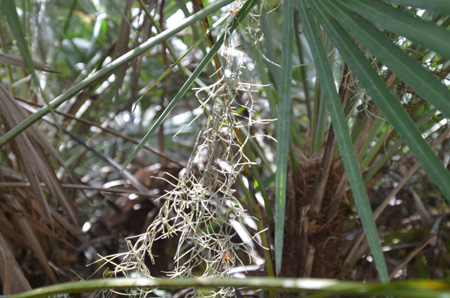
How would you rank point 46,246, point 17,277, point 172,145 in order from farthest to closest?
point 172,145 → point 46,246 → point 17,277

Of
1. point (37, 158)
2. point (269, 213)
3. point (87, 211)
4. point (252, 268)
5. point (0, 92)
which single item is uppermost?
point (0, 92)

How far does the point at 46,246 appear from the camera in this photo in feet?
3.63

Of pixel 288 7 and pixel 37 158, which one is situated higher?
pixel 288 7

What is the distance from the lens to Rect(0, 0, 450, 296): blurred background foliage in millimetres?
797

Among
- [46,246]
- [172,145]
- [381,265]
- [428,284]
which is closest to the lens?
[428,284]

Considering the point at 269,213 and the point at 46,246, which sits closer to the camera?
the point at 269,213

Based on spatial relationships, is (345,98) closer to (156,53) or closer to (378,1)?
(378,1)

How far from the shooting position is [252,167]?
865 millimetres

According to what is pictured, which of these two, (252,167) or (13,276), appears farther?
(252,167)

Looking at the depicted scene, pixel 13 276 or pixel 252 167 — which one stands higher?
pixel 252 167

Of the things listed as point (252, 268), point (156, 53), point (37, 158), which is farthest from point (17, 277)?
point (156, 53)

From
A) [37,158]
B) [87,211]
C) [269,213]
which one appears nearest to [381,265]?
[269,213]

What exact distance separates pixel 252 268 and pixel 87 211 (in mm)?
752

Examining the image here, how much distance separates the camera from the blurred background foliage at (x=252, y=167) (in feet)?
Answer: 2.61
